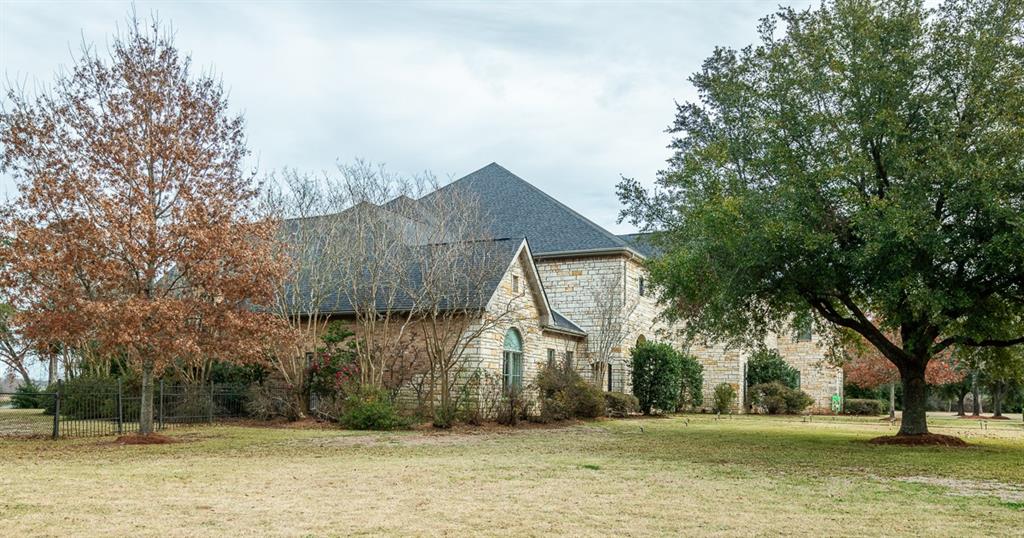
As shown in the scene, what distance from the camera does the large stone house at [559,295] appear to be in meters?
27.0

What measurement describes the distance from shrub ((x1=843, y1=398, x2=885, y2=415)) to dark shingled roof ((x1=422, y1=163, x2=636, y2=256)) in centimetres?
1597

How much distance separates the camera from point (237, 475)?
1170 cm

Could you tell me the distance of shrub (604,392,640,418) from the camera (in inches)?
1204

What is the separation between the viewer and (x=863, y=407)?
43062 millimetres

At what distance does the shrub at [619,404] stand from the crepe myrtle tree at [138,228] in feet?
49.4

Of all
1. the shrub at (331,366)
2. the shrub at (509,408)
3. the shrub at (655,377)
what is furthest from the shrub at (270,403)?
the shrub at (655,377)

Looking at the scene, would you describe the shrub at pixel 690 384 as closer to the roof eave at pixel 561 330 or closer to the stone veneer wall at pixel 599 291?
the stone veneer wall at pixel 599 291

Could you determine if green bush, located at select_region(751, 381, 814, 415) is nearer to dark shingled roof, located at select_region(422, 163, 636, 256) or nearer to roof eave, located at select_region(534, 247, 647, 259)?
dark shingled roof, located at select_region(422, 163, 636, 256)

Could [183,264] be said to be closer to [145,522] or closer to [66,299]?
[66,299]

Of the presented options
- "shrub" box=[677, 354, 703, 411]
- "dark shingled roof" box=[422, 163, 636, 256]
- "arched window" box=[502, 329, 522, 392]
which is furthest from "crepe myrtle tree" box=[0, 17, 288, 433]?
"shrub" box=[677, 354, 703, 411]

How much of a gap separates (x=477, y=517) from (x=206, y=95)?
41.7 feet

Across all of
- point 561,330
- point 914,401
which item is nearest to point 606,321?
point 561,330

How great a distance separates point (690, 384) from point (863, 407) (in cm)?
1156

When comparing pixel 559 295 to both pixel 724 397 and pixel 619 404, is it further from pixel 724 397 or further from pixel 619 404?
pixel 724 397
